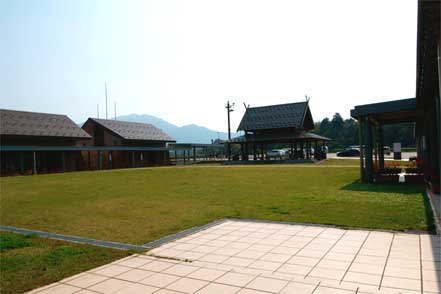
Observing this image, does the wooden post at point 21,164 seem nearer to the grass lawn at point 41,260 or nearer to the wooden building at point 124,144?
the wooden building at point 124,144

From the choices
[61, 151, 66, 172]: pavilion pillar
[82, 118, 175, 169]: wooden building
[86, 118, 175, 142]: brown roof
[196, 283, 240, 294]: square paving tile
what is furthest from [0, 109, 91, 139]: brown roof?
[196, 283, 240, 294]: square paving tile

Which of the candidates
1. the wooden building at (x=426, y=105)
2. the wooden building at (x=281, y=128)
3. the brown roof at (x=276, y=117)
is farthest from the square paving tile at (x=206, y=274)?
the brown roof at (x=276, y=117)

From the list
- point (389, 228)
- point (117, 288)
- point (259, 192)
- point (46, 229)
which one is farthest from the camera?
point (259, 192)

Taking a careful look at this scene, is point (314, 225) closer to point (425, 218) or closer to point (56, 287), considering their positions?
point (425, 218)

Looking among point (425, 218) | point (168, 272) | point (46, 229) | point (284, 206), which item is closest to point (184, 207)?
point (284, 206)

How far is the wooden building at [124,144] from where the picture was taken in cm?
3494

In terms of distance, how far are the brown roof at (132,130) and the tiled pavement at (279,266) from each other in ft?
111

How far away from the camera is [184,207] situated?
924cm

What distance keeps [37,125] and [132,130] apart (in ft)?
38.8

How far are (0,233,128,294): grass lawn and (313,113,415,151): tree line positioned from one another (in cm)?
5100

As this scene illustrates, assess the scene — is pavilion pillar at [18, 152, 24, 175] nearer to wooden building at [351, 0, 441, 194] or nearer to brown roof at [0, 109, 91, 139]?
brown roof at [0, 109, 91, 139]

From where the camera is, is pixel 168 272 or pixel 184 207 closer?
pixel 168 272

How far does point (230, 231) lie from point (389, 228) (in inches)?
115

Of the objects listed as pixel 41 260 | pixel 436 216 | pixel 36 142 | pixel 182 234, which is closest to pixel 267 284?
pixel 182 234
